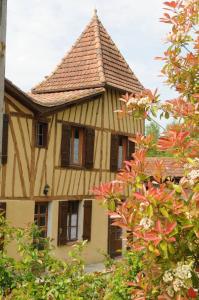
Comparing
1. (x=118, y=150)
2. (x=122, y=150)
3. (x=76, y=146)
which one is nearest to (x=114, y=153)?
(x=118, y=150)

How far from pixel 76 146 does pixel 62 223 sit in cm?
232

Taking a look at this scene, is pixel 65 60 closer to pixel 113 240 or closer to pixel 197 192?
pixel 113 240

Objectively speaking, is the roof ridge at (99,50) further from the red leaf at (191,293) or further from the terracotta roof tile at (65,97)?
the red leaf at (191,293)

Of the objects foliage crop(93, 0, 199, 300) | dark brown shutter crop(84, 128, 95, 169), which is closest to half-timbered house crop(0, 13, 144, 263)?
dark brown shutter crop(84, 128, 95, 169)

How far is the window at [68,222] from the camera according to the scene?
13250mm

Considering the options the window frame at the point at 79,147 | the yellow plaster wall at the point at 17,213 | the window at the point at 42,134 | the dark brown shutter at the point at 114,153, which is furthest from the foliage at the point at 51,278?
the dark brown shutter at the point at 114,153

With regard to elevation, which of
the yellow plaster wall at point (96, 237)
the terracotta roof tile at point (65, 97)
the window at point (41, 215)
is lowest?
the yellow plaster wall at point (96, 237)

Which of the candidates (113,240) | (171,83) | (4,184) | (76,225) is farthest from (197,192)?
(113,240)

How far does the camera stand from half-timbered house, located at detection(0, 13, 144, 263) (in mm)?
11820

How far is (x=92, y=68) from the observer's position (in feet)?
50.8

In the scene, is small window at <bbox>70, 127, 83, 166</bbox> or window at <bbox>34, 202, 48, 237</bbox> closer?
window at <bbox>34, 202, 48, 237</bbox>

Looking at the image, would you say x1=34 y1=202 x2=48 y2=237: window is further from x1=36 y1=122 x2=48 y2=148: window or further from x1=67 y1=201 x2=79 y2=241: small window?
x1=36 y1=122 x2=48 y2=148: window

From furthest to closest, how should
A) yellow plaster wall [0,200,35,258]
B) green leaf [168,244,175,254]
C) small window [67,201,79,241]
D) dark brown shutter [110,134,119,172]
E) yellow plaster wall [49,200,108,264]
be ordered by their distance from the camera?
dark brown shutter [110,134,119,172] < yellow plaster wall [49,200,108,264] < small window [67,201,79,241] < yellow plaster wall [0,200,35,258] < green leaf [168,244,175,254]

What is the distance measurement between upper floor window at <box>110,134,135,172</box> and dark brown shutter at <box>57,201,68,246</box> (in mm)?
2712
